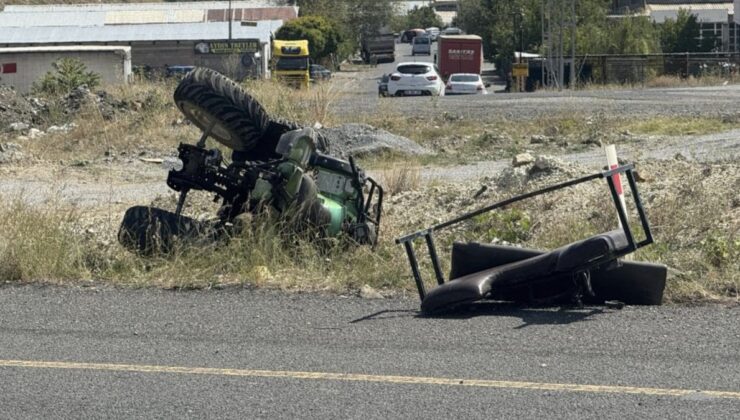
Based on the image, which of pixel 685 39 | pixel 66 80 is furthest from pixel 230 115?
pixel 685 39

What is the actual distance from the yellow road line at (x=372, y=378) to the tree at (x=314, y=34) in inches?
2767

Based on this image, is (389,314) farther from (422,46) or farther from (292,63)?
(422,46)

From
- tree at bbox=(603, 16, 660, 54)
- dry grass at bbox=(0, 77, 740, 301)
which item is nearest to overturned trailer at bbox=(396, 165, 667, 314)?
dry grass at bbox=(0, 77, 740, 301)

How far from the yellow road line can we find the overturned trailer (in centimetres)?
151

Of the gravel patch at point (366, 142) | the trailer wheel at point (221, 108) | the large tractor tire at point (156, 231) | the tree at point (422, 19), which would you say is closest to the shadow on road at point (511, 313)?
the large tractor tire at point (156, 231)

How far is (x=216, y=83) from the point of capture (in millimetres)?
10094

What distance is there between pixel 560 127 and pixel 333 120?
474cm

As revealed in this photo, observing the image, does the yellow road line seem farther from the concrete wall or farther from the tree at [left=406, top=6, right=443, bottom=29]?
the tree at [left=406, top=6, right=443, bottom=29]

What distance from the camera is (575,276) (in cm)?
768

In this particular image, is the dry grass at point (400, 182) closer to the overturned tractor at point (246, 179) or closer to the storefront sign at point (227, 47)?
the overturned tractor at point (246, 179)

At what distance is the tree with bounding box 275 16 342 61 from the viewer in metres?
77.6

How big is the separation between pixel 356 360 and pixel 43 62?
41170 millimetres

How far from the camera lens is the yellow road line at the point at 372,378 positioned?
592 centimetres

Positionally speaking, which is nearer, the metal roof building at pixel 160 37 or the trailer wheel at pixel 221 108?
the trailer wheel at pixel 221 108
